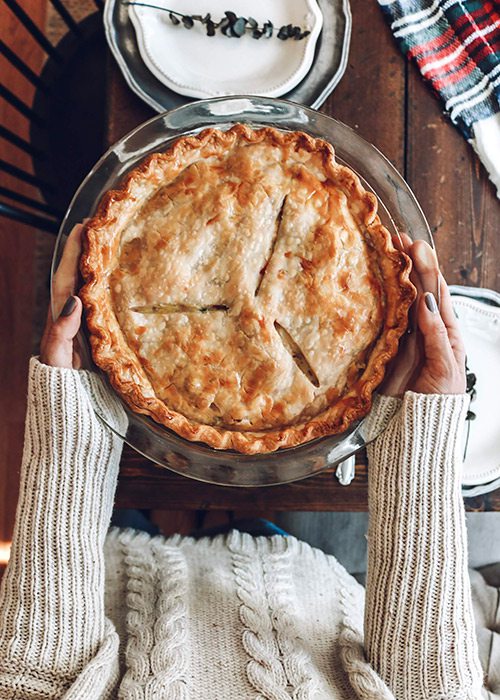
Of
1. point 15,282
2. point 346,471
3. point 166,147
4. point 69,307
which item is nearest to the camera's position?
point 69,307

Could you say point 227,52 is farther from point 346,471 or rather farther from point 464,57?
point 346,471

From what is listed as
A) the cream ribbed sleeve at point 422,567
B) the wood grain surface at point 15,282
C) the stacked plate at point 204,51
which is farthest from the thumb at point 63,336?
the wood grain surface at point 15,282

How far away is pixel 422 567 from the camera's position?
129cm

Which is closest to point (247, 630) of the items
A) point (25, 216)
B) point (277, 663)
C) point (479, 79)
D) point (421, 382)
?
point (277, 663)

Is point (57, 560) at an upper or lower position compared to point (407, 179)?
lower

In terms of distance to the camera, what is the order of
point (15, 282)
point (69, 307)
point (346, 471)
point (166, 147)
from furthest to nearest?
point (15, 282)
point (346, 471)
point (166, 147)
point (69, 307)

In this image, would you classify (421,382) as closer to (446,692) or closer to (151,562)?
(446,692)

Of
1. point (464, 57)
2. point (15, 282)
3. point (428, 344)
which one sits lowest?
point (15, 282)

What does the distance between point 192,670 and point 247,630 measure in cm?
13

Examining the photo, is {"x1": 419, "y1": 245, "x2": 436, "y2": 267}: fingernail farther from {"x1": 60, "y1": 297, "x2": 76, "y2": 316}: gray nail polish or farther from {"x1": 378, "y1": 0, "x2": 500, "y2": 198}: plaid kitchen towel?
{"x1": 60, "y1": 297, "x2": 76, "y2": 316}: gray nail polish

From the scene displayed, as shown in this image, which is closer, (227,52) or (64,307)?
(64,307)

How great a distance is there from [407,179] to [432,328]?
0.37 m

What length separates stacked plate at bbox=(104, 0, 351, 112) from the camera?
1.33 metres

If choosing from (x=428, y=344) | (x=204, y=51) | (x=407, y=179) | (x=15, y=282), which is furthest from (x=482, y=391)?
(x=15, y=282)
